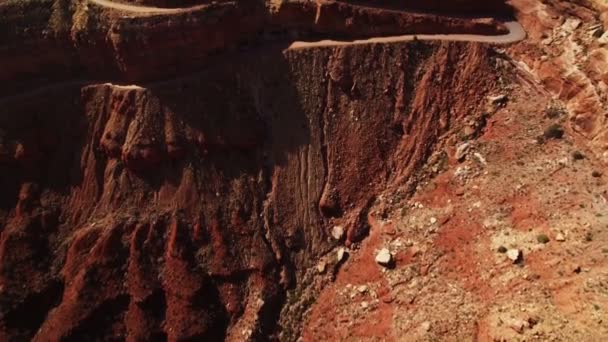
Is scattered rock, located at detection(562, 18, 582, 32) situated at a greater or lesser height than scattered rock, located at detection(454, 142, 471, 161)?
greater

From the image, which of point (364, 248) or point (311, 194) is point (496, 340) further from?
point (311, 194)

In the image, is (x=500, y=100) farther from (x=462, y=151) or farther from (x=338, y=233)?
(x=338, y=233)

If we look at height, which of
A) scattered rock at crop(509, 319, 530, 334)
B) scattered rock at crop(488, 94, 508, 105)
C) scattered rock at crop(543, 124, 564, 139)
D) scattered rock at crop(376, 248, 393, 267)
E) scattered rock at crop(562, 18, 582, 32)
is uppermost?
scattered rock at crop(562, 18, 582, 32)

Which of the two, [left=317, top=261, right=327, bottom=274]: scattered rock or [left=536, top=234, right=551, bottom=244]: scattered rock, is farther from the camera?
[left=317, top=261, right=327, bottom=274]: scattered rock

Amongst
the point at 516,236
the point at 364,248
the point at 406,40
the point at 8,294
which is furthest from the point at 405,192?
the point at 8,294

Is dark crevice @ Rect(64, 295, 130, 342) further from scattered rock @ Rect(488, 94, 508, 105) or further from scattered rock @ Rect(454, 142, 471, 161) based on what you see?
scattered rock @ Rect(488, 94, 508, 105)

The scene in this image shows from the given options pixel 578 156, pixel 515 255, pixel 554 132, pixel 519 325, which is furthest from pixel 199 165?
pixel 578 156

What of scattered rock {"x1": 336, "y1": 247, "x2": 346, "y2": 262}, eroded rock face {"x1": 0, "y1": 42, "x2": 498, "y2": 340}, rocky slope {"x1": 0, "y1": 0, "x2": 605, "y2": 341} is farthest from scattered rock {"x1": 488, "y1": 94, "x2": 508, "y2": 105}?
scattered rock {"x1": 336, "y1": 247, "x2": 346, "y2": 262}
